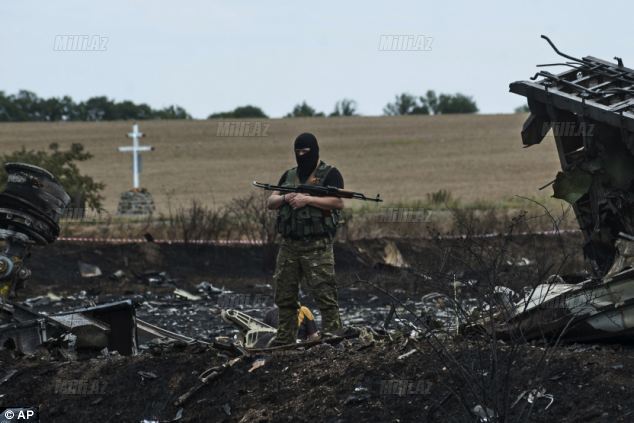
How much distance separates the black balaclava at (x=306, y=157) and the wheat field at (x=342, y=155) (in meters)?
25.5

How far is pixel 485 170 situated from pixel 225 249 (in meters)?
30.0

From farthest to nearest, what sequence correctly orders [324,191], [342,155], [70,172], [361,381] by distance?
1. [342,155]
2. [70,172]
3. [324,191]
4. [361,381]

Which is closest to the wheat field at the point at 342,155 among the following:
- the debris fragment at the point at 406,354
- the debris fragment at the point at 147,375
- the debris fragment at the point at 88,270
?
the debris fragment at the point at 88,270

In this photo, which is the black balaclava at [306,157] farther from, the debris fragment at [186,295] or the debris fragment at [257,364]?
the debris fragment at [186,295]

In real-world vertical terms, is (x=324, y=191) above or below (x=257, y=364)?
above

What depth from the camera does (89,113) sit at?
275 ft

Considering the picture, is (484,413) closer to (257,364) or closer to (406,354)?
(406,354)

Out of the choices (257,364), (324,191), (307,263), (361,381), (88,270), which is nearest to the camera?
(361,381)

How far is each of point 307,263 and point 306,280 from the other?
0.16 metres

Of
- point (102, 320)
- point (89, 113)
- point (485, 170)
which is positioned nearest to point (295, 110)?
point (89, 113)

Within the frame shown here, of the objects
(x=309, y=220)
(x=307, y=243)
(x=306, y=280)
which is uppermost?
(x=309, y=220)

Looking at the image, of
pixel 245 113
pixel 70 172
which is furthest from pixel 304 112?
pixel 70 172

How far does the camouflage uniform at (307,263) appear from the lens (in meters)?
10.1

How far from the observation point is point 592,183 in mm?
9508
